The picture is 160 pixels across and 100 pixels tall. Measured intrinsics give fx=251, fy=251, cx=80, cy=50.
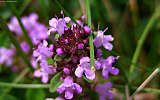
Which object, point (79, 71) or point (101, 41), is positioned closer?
point (79, 71)

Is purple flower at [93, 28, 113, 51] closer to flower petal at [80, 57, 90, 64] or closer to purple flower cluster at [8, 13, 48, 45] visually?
flower petal at [80, 57, 90, 64]

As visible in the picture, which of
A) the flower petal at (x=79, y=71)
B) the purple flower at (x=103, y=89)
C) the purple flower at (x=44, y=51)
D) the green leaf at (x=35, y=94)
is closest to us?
the flower petal at (x=79, y=71)

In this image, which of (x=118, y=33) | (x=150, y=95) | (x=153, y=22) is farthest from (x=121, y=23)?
(x=150, y=95)

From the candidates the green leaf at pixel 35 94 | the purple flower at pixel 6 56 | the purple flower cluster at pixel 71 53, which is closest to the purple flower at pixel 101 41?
the purple flower cluster at pixel 71 53

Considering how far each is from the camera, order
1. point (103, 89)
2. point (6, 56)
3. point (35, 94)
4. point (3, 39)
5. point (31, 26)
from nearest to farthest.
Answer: point (103, 89) → point (35, 94) → point (3, 39) → point (6, 56) → point (31, 26)

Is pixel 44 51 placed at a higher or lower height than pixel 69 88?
higher

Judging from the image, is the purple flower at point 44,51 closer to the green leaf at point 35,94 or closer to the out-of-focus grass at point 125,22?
the green leaf at point 35,94

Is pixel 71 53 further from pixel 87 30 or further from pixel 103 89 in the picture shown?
pixel 103 89

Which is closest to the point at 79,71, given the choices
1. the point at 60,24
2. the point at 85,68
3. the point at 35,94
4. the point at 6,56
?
the point at 85,68

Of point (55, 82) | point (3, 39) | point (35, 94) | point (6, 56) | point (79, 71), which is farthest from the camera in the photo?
point (6, 56)
